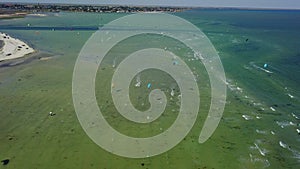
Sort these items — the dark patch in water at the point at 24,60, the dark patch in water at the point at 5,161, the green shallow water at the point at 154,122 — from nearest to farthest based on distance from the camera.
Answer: the dark patch in water at the point at 5,161 → the green shallow water at the point at 154,122 → the dark patch in water at the point at 24,60

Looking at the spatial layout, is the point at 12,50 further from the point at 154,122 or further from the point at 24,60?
the point at 154,122

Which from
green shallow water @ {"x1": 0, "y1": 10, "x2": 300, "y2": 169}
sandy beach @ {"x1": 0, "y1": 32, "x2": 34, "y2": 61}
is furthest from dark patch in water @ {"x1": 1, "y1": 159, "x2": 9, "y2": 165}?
sandy beach @ {"x1": 0, "y1": 32, "x2": 34, "y2": 61}

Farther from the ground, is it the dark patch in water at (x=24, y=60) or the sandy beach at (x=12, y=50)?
the sandy beach at (x=12, y=50)

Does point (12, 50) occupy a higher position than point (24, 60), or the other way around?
point (12, 50)

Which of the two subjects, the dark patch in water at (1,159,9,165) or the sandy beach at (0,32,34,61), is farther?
the sandy beach at (0,32,34,61)

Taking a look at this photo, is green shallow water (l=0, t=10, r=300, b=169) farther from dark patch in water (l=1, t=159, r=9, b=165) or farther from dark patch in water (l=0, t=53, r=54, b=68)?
dark patch in water (l=0, t=53, r=54, b=68)

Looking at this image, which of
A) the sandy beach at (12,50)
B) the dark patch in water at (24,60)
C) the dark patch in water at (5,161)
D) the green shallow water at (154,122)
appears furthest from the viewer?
the sandy beach at (12,50)

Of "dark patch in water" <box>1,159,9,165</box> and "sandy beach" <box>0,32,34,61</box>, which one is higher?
"sandy beach" <box>0,32,34,61</box>

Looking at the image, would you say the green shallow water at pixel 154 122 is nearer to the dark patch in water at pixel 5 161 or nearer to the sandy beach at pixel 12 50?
the dark patch in water at pixel 5 161

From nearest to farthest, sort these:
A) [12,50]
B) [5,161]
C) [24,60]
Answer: [5,161]
[24,60]
[12,50]

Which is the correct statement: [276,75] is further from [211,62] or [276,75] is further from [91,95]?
[91,95]

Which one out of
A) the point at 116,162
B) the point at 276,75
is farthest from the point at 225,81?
the point at 116,162

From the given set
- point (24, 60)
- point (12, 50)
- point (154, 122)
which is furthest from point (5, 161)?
point (12, 50)

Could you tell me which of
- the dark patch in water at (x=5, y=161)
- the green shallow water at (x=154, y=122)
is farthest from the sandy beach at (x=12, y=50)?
the dark patch in water at (x=5, y=161)
